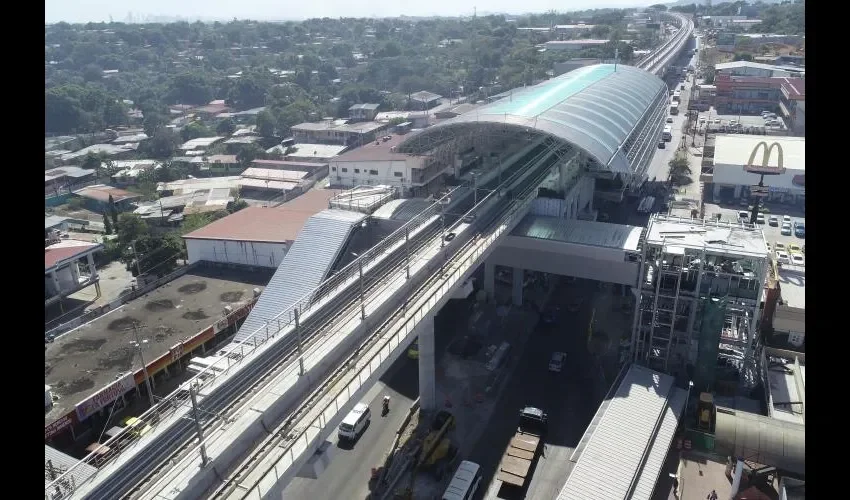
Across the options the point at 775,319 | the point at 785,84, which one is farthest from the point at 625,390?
the point at 785,84

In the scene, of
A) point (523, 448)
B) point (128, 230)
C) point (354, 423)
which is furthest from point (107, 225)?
point (523, 448)

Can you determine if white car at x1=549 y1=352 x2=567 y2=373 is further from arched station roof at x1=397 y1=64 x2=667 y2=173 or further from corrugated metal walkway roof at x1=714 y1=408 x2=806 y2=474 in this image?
arched station roof at x1=397 y1=64 x2=667 y2=173

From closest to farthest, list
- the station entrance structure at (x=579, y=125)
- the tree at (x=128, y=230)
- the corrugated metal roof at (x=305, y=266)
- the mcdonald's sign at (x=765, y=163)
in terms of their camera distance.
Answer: the corrugated metal roof at (x=305, y=266)
the station entrance structure at (x=579, y=125)
the tree at (x=128, y=230)
the mcdonald's sign at (x=765, y=163)

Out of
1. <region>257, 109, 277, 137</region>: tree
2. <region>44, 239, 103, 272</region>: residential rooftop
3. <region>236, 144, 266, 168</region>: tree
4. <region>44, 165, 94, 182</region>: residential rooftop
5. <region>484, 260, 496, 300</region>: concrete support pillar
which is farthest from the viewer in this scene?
<region>257, 109, 277, 137</region>: tree

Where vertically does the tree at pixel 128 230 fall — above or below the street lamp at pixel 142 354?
above

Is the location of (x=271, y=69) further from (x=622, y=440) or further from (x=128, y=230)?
(x=622, y=440)

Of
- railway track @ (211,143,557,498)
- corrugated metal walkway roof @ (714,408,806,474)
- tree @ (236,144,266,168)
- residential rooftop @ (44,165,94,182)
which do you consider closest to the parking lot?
corrugated metal walkway roof @ (714,408,806,474)

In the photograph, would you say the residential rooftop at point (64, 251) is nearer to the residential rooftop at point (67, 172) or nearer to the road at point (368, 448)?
the road at point (368, 448)

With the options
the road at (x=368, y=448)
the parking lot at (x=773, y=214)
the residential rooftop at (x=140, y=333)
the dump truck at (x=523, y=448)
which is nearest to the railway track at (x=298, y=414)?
the road at (x=368, y=448)
